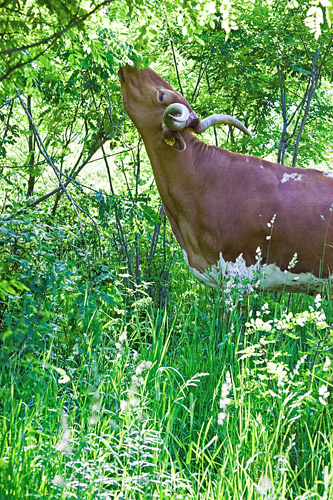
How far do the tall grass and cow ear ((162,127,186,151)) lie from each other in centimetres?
149

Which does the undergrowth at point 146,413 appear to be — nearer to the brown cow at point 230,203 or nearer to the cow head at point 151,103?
the brown cow at point 230,203

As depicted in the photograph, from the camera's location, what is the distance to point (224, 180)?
5.09 meters

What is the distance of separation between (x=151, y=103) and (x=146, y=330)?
6.01 ft

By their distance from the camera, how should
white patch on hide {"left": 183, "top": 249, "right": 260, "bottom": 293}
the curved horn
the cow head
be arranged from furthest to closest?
the curved horn, the cow head, white patch on hide {"left": 183, "top": 249, "right": 260, "bottom": 293}

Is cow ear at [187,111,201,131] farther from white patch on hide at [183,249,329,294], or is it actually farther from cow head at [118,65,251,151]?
white patch on hide at [183,249,329,294]

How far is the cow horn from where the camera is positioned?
4914 mm

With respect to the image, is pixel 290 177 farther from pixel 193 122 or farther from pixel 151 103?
pixel 151 103

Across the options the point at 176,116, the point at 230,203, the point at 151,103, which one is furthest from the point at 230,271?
the point at 151,103

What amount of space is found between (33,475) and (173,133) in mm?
3213

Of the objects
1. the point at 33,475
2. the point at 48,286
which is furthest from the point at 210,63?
the point at 33,475

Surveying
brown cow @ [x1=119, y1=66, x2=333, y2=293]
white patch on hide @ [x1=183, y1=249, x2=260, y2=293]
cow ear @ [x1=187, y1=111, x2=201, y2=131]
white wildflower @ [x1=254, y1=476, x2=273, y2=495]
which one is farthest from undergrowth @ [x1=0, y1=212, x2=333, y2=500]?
cow ear @ [x1=187, y1=111, x2=201, y2=131]

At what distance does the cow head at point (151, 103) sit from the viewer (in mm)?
5059

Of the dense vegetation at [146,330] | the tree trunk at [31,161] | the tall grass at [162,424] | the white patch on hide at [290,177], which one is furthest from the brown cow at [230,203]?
the tree trunk at [31,161]

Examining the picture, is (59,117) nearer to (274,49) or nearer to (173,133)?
(173,133)
